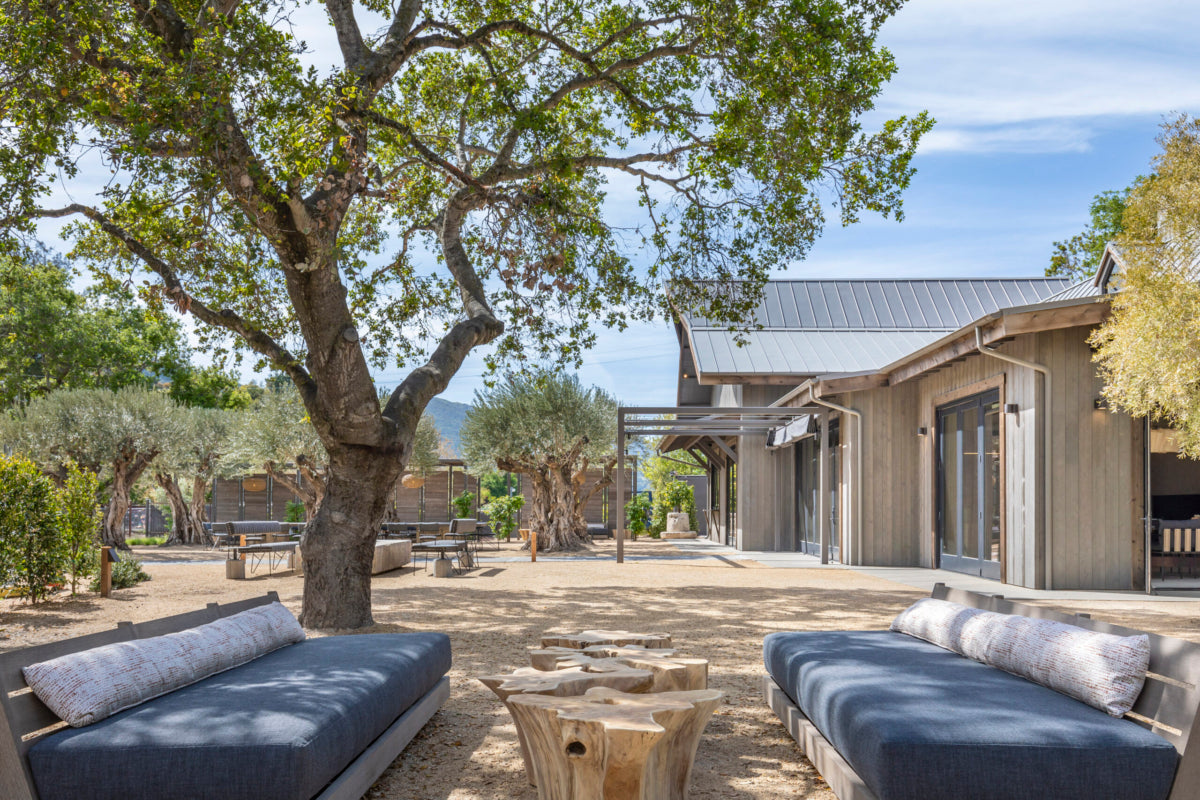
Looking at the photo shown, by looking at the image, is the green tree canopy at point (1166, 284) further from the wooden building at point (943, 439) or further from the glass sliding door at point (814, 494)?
the glass sliding door at point (814, 494)

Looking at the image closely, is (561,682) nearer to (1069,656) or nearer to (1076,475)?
(1069,656)

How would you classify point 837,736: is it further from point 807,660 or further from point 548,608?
point 548,608

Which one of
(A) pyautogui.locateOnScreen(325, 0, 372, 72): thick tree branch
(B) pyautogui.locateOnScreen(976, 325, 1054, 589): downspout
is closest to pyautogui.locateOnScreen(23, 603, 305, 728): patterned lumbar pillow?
(A) pyautogui.locateOnScreen(325, 0, 372, 72): thick tree branch

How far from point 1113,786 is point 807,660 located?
1685 mm

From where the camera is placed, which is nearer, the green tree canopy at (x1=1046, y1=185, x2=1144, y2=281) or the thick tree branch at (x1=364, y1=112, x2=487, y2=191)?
the thick tree branch at (x1=364, y1=112, x2=487, y2=191)

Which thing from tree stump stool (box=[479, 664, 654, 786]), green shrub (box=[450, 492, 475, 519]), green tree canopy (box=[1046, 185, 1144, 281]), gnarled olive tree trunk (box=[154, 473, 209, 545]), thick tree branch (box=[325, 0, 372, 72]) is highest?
green tree canopy (box=[1046, 185, 1144, 281])

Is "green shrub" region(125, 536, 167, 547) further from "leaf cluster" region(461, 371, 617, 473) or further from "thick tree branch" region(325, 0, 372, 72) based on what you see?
"thick tree branch" region(325, 0, 372, 72)

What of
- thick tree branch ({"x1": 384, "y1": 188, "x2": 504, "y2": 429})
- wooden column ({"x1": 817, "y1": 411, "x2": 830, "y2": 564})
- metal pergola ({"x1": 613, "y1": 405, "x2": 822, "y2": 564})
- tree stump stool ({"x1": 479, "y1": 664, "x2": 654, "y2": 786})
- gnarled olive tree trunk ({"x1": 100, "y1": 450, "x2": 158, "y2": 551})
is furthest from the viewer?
gnarled olive tree trunk ({"x1": 100, "y1": 450, "x2": 158, "y2": 551})

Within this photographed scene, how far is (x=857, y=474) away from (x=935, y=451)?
4.70 ft

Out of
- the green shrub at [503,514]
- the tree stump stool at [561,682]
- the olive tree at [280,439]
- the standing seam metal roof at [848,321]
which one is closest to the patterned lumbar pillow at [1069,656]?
the tree stump stool at [561,682]

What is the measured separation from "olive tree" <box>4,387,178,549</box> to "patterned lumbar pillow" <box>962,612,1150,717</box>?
2172 centimetres

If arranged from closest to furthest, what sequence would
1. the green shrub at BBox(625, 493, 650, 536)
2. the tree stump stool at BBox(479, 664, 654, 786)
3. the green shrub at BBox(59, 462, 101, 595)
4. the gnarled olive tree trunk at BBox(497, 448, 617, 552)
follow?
the tree stump stool at BBox(479, 664, 654, 786) → the green shrub at BBox(59, 462, 101, 595) → the gnarled olive tree trunk at BBox(497, 448, 617, 552) → the green shrub at BBox(625, 493, 650, 536)

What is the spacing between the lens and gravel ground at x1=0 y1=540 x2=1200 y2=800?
402 centimetres

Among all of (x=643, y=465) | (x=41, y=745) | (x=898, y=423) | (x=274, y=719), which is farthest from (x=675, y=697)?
(x=643, y=465)
